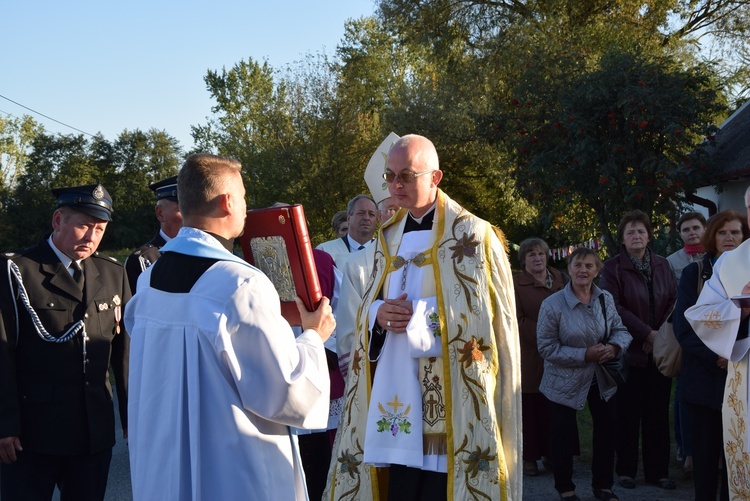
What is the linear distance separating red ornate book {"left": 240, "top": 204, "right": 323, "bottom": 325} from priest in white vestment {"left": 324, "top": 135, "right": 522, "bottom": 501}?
900 millimetres

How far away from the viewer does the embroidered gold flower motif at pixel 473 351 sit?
390cm

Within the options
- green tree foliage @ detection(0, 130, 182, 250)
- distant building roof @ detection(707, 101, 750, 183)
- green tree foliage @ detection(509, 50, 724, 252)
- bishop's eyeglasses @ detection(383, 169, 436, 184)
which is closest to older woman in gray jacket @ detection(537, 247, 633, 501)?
bishop's eyeglasses @ detection(383, 169, 436, 184)

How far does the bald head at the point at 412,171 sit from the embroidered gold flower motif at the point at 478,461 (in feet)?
4.21

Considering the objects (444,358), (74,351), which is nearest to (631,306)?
(444,358)

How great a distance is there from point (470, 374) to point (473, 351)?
112mm

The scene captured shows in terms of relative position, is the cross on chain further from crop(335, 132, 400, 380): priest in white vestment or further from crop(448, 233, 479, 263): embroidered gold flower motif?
crop(335, 132, 400, 380): priest in white vestment

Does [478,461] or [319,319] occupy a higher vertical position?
[319,319]

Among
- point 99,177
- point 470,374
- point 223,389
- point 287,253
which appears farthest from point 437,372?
point 99,177

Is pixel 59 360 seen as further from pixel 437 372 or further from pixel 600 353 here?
pixel 600 353

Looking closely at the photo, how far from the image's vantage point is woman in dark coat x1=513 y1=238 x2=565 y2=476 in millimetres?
7160

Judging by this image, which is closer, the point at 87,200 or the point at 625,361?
the point at 87,200

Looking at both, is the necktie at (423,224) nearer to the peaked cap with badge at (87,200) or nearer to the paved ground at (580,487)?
the peaked cap with badge at (87,200)

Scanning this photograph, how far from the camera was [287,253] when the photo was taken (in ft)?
10.2

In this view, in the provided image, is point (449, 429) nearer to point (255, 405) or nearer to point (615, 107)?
point (255, 405)
